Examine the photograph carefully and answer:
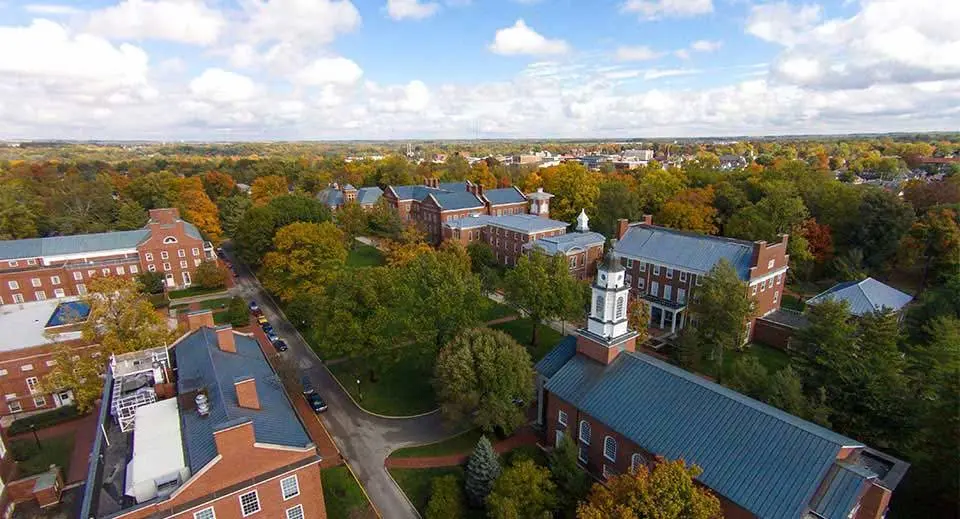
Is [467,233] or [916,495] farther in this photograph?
[467,233]

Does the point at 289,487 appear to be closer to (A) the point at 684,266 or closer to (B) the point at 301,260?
(B) the point at 301,260

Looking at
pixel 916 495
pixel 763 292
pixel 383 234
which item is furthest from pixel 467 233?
pixel 916 495

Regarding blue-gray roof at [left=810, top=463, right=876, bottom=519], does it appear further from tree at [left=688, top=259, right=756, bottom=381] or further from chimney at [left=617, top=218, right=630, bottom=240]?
chimney at [left=617, top=218, right=630, bottom=240]

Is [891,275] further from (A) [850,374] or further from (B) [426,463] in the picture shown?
(B) [426,463]

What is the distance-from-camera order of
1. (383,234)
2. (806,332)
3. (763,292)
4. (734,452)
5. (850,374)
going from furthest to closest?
1. (383,234)
2. (763,292)
3. (806,332)
4. (850,374)
5. (734,452)

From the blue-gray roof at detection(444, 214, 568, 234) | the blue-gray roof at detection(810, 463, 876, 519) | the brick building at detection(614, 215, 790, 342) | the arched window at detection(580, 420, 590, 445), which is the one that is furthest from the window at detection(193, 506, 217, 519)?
the blue-gray roof at detection(444, 214, 568, 234)

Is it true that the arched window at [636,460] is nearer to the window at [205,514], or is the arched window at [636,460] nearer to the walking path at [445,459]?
the walking path at [445,459]

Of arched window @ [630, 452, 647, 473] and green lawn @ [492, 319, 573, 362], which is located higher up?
arched window @ [630, 452, 647, 473]
